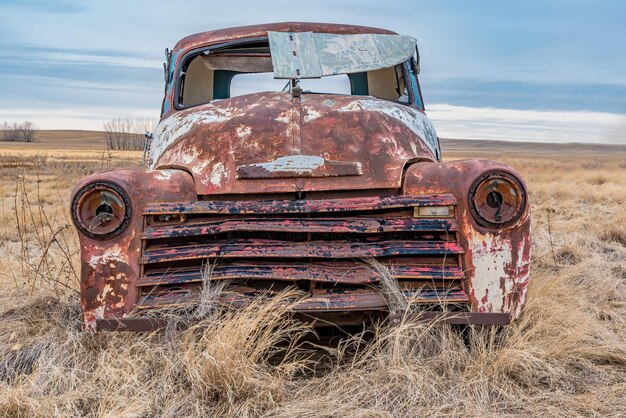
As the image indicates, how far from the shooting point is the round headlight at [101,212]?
2.69 m

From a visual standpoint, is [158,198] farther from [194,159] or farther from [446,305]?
[446,305]

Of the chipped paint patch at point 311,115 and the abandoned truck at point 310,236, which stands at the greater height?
the chipped paint patch at point 311,115

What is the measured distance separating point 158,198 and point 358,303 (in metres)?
1.05

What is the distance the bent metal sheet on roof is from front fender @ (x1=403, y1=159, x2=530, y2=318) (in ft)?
4.60

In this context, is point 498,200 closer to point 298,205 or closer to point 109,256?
point 298,205

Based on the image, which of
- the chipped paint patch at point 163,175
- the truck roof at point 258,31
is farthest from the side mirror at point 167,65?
the chipped paint patch at point 163,175

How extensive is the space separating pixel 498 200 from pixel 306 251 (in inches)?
36.6

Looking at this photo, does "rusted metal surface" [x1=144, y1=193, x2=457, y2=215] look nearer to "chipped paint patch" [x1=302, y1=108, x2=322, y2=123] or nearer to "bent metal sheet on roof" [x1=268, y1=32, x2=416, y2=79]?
"chipped paint patch" [x1=302, y1=108, x2=322, y2=123]

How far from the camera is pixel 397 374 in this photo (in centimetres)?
256

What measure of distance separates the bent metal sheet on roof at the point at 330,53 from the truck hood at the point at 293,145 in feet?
0.74

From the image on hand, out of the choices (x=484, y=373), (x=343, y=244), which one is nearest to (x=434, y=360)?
(x=484, y=373)

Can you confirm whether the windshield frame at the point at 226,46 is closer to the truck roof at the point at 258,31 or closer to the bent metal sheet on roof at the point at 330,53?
the truck roof at the point at 258,31

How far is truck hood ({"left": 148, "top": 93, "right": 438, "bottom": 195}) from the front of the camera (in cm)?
297

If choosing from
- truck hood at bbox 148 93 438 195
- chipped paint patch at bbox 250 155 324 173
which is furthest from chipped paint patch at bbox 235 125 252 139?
chipped paint patch at bbox 250 155 324 173
